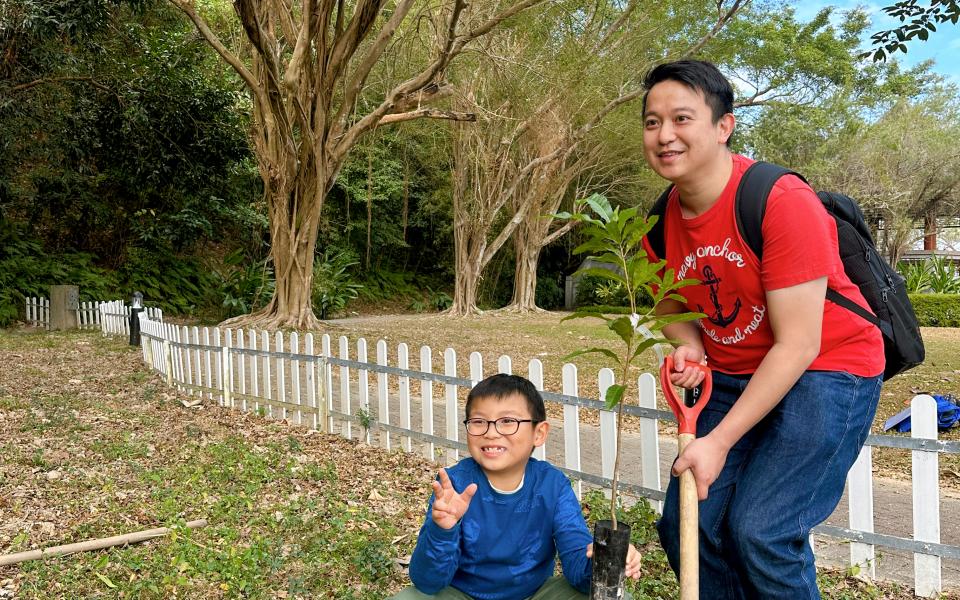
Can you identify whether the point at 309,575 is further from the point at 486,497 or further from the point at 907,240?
the point at 907,240

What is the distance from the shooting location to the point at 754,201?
185 cm

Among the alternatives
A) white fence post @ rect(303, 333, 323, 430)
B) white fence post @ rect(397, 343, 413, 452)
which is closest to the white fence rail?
white fence post @ rect(303, 333, 323, 430)

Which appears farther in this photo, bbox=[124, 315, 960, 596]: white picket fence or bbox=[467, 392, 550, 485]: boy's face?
bbox=[124, 315, 960, 596]: white picket fence

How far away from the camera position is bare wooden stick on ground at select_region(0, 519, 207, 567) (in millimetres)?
3402

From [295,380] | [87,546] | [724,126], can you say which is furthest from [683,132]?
[295,380]

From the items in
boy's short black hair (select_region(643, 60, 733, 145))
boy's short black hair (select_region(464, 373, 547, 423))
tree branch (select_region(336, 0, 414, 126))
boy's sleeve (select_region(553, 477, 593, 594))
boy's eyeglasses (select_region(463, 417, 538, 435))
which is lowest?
boy's sleeve (select_region(553, 477, 593, 594))

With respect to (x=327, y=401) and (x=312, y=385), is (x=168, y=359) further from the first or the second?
(x=327, y=401)

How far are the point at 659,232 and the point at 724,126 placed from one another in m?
0.39

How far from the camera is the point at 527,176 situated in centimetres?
2378

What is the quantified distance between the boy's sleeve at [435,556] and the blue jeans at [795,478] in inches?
29.4

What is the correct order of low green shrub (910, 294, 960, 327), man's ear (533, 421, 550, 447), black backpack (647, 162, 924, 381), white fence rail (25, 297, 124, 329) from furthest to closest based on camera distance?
low green shrub (910, 294, 960, 327)
white fence rail (25, 297, 124, 329)
man's ear (533, 421, 550, 447)
black backpack (647, 162, 924, 381)

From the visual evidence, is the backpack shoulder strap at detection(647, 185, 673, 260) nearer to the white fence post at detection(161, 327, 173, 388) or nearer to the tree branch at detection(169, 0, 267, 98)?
the white fence post at detection(161, 327, 173, 388)

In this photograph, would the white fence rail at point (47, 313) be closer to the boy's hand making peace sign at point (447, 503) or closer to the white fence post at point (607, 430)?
the white fence post at point (607, 430)

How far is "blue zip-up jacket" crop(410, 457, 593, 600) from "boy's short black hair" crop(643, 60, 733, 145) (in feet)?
3.87
